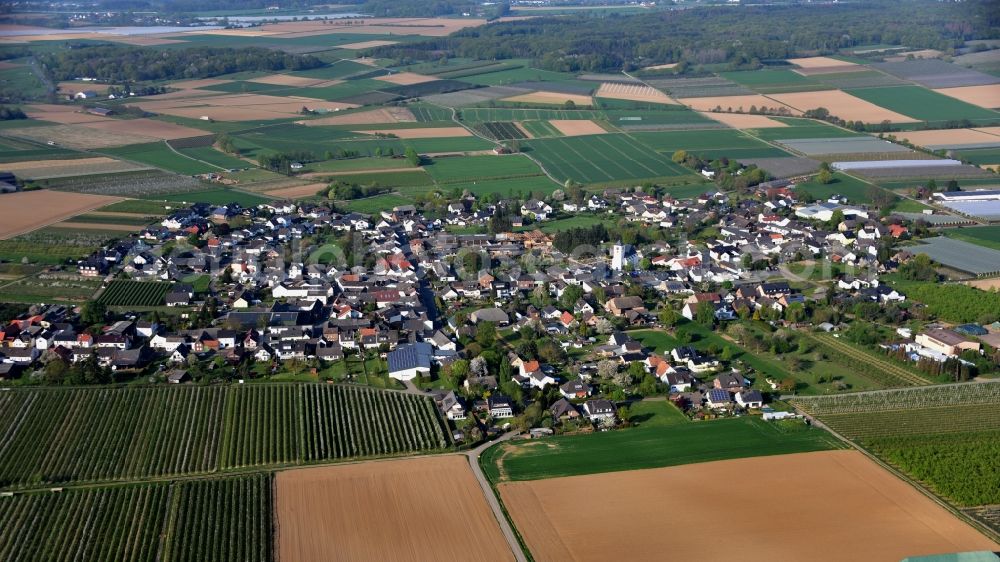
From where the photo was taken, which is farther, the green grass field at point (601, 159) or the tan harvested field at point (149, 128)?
the tan harvested field at point (149, 128)

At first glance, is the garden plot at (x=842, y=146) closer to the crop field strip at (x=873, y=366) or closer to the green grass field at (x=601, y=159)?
the green grass field at (x=601, y=159)

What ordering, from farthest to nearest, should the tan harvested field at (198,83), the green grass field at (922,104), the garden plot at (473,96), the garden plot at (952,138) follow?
the tan harvested field at (198,83), the garden plot at (473,96), the green grass field at (922,104), the garden plot at (952,138)

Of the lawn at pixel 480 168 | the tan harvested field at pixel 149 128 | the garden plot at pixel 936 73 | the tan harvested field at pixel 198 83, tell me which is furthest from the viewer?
the tan harvested field at pixel 198 83

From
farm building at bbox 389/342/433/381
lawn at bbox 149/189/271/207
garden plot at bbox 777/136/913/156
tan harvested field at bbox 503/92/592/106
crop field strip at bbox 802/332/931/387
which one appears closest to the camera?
crop field strip at bbox 802/332/931/387

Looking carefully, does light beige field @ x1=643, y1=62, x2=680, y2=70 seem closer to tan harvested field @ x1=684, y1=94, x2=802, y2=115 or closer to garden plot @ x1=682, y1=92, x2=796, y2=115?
tan harvested field @ x1=684, y1=94, x2=802, y2=115

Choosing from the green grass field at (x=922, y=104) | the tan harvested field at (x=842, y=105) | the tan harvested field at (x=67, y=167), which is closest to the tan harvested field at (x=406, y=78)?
the tan harvested field at (x=842, y=105)

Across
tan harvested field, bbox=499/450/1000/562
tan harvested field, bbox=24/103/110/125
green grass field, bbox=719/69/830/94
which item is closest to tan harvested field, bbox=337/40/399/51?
tan harvested field, bbox=24/103/110/125
